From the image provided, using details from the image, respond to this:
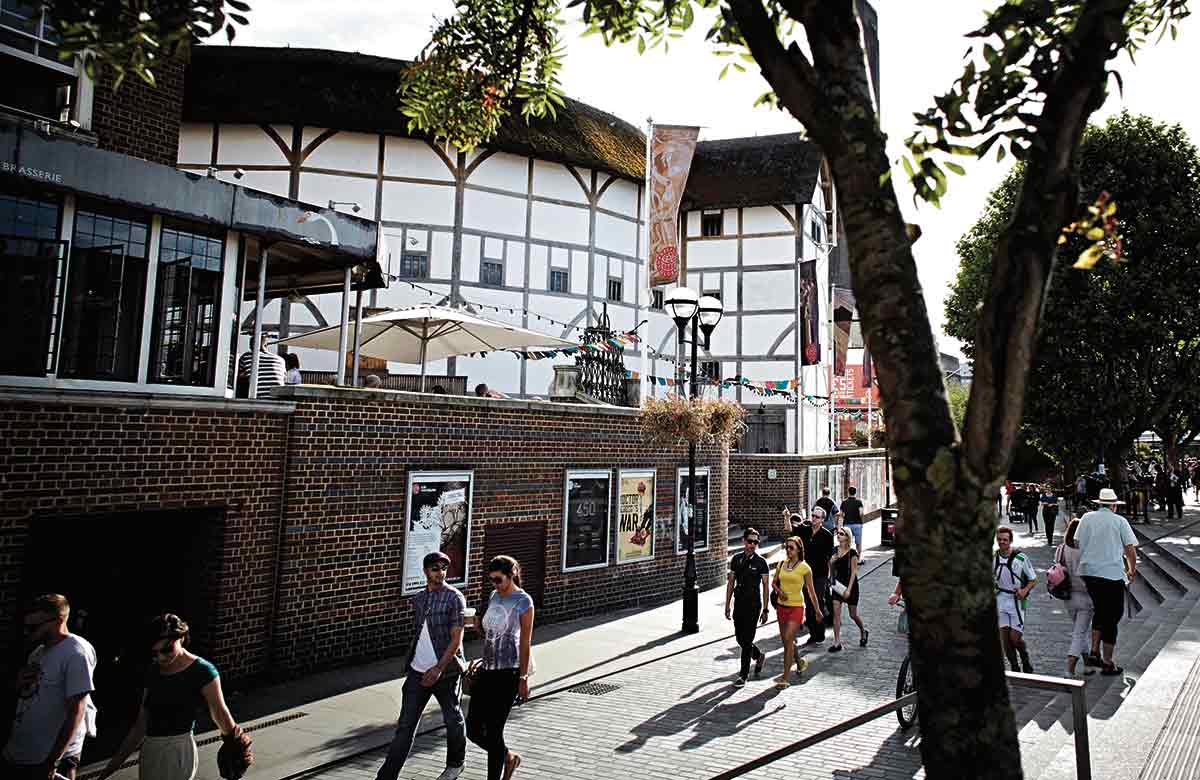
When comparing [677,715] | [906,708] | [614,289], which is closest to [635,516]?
[677,715]

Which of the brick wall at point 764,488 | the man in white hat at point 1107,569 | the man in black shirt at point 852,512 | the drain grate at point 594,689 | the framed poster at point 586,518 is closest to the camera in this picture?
the man in white hat at point 1107,569

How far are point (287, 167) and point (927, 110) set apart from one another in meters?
20.1

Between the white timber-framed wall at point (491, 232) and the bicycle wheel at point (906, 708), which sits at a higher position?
the white timber-framed wall at point (491, 232)

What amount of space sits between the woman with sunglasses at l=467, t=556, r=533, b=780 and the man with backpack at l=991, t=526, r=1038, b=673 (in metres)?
5.14

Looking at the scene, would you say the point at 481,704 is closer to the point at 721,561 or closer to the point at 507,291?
the point at 721,561

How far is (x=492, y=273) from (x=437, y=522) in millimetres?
12422

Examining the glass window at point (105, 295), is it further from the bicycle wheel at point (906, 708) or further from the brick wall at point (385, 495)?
the bicycle wheel at point (906, 708)

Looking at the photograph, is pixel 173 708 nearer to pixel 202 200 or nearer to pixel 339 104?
pixel 202 200

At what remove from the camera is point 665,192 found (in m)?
17.4

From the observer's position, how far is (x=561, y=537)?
13023 mm

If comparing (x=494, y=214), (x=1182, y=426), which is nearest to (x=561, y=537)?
(x=494, y=214)

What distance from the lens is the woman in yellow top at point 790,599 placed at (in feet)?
30.5

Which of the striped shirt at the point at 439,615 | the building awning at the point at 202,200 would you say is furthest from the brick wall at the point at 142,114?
the striped shirt at the point at 439,615

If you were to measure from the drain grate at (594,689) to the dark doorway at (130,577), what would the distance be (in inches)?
154
